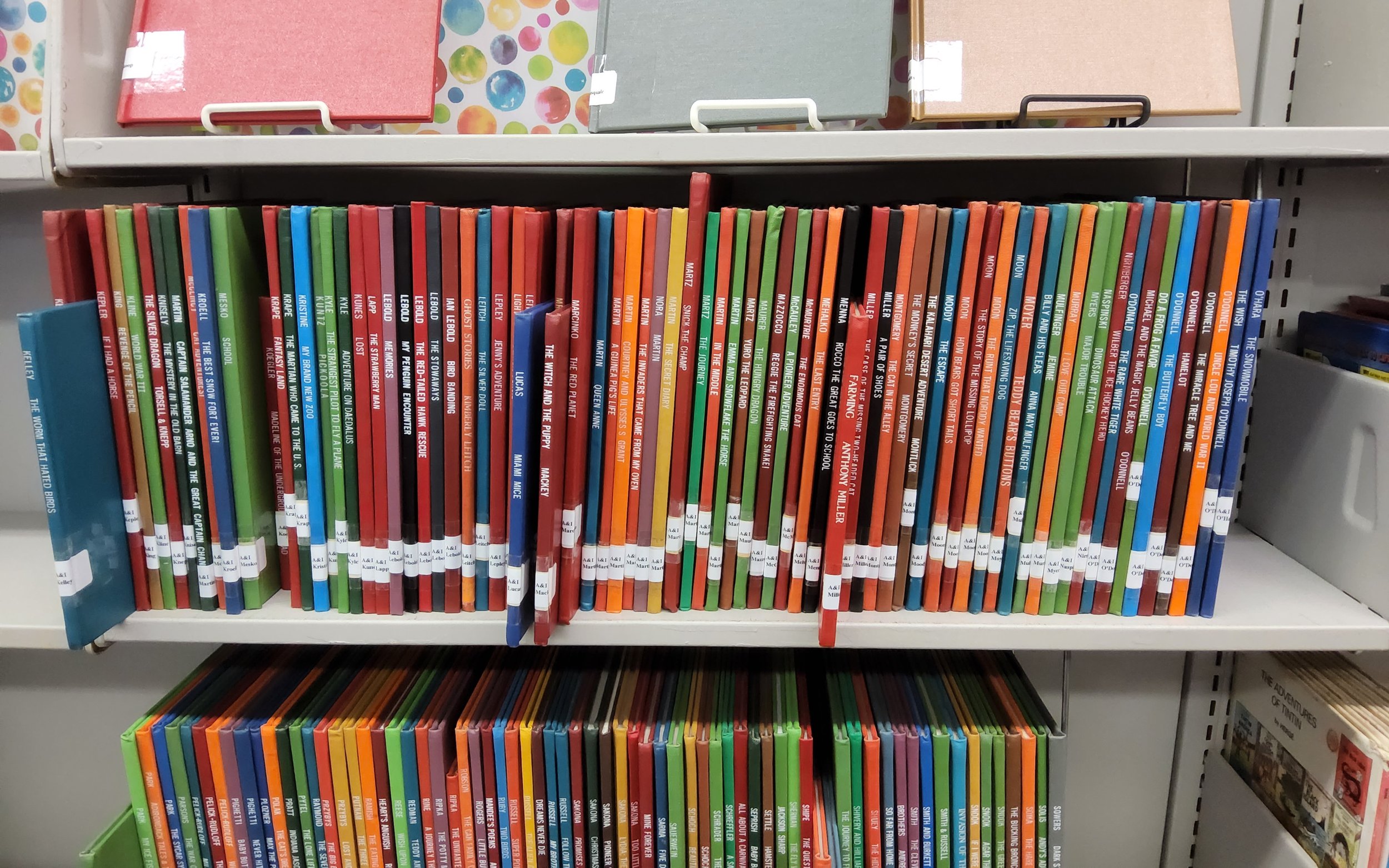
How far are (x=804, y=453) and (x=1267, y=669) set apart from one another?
2.34 ft

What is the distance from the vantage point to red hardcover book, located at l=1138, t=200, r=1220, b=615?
2.38 ft

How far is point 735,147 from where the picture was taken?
710 mm

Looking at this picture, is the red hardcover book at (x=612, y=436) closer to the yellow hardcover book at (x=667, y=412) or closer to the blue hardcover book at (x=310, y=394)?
the yellow hardcover book at (x=667, y=412)

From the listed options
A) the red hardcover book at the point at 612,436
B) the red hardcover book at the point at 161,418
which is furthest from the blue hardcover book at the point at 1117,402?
the red hardcover book at the point at 161,418

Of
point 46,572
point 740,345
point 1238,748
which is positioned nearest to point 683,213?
point 740,345

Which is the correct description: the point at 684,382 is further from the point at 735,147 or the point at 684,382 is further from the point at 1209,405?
the point at 1209,405

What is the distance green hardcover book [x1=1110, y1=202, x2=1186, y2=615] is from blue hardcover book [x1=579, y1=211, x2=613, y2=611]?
50cm

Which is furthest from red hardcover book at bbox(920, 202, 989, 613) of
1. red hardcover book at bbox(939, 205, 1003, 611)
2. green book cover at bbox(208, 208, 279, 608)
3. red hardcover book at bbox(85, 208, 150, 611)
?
red hardcover book at bbox(85, 208, 150, 611)

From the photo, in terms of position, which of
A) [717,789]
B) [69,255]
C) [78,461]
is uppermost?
[69,255]

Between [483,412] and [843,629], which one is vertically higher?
[483,412]

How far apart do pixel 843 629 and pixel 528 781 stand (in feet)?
1.20

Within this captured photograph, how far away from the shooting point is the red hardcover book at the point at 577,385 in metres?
0.74

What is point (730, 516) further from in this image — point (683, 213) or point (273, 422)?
point (273, 422)

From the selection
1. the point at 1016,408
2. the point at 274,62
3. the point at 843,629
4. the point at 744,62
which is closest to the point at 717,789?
the point at 843,629
